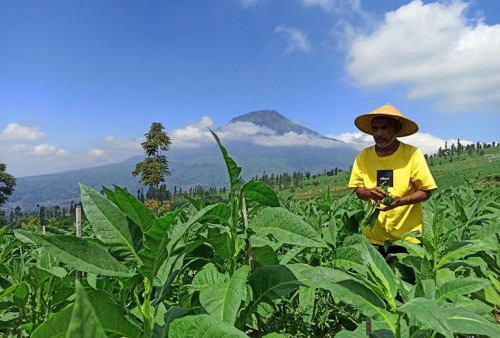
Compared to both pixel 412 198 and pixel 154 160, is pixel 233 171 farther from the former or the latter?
pixel 154 160

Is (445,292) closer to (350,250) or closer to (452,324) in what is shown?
(452,324)

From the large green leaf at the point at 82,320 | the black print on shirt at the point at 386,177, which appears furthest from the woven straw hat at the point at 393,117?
the large green leaf at the point at 82,320

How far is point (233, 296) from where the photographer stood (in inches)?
48.1

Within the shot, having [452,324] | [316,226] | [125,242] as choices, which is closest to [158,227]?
[125,242]

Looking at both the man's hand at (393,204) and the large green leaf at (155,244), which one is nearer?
the large green leaf at (155,244)

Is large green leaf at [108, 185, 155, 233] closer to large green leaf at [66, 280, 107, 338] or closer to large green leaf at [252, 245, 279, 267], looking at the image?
large green leaf at [252, 245, 279, 267]

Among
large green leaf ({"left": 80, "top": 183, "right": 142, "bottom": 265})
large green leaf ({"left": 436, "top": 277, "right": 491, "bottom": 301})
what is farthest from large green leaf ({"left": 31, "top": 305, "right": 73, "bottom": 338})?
large green leaf ({"left": 436, "top": 277, "right": 491, "bottom": 301})

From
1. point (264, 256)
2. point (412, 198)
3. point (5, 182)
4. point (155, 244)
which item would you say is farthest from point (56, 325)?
point (5, 182)

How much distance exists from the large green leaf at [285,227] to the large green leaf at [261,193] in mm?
49

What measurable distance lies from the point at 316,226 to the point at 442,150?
407ft

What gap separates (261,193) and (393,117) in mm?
2929

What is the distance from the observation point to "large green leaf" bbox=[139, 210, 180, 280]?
3.51ft

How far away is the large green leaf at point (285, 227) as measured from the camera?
132 cm

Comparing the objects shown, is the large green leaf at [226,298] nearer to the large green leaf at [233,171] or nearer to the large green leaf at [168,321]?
the large green leaf at [168,321]
